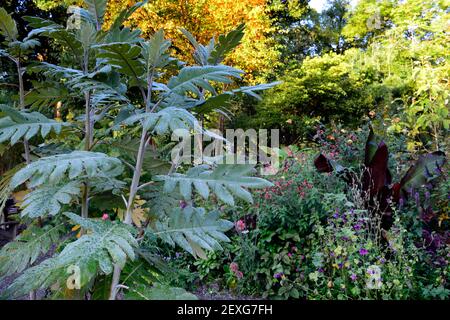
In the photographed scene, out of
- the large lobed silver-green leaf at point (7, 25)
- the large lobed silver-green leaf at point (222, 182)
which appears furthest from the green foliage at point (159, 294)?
the large lobed silver-green leaf at point (7, 25)

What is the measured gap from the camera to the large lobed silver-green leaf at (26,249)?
126 centimetres

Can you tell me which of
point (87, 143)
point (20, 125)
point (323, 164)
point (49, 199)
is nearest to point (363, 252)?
point (323, 164)

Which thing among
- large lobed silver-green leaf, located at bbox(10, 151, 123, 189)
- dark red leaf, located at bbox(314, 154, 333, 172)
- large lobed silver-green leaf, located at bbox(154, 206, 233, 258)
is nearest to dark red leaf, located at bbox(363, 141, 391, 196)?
dark red leaf, located at bbox(314, 154, 333, 172)

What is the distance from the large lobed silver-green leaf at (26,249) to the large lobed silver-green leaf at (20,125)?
1.25ft

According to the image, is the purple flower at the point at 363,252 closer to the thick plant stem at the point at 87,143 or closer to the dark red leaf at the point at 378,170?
the dark red leaf at the point at 378,170

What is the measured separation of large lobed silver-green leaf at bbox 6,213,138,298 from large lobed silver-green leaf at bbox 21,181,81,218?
0.12 m

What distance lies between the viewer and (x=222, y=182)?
3.27 ft

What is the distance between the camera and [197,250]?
3.93 ft

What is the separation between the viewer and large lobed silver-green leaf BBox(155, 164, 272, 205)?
3.17ft

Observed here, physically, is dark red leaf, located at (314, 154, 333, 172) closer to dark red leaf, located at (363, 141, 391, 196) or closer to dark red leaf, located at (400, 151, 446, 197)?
dark red leaf, located at (363, 141, 391, 196)

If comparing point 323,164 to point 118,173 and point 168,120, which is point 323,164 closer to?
point 118,173
